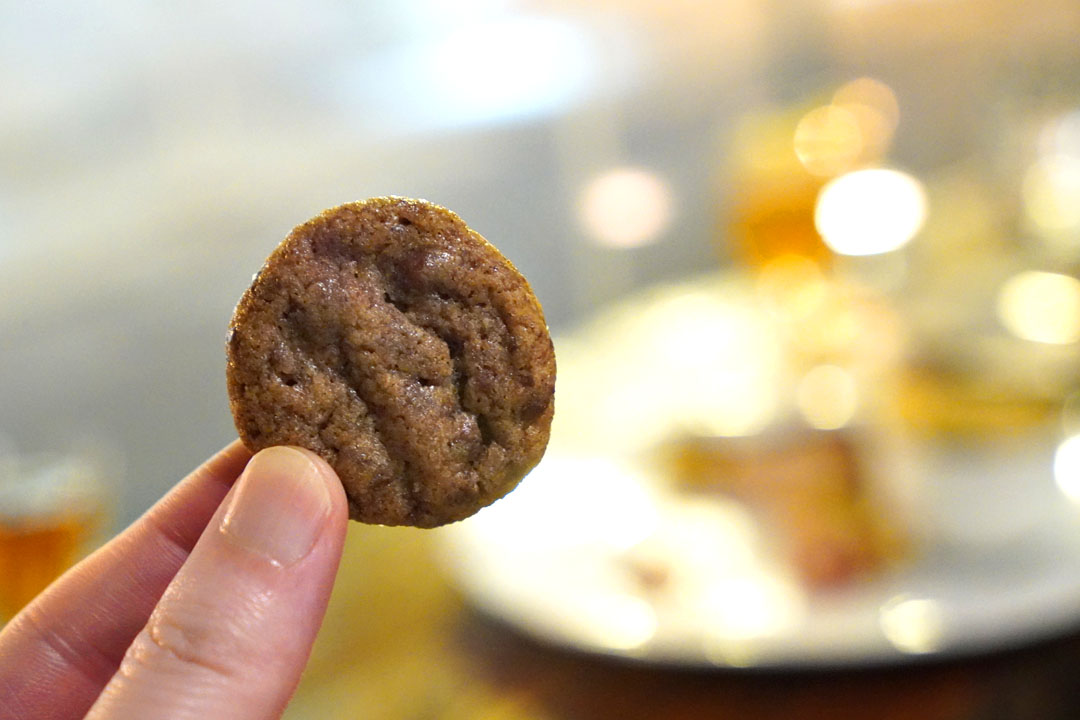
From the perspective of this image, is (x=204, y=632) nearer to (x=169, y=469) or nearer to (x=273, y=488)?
(x=273, y=488)

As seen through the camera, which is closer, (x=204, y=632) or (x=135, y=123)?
(x=204, y=632)

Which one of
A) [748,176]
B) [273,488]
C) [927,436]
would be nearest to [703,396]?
[927,436]

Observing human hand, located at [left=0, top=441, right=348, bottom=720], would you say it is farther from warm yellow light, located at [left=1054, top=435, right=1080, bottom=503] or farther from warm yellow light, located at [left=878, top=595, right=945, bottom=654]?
warm yellow light, located at [left=1054, top=435, right=1080, bottom=503]

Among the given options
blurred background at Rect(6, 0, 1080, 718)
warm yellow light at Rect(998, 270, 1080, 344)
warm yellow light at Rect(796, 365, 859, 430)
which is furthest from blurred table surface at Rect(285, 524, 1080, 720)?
warm yellow light at Rect(998, 270, 1080, 344)

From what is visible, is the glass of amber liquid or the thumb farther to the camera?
the glass of amber liquid

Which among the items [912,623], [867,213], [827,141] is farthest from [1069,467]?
[827,141]

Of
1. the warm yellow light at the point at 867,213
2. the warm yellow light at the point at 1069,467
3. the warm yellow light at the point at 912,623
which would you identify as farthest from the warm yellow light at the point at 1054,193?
the warm yellow light at the point at 912,623

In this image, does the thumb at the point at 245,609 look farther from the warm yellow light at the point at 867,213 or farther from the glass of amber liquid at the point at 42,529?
the warm yellow light at the point at 867,213
